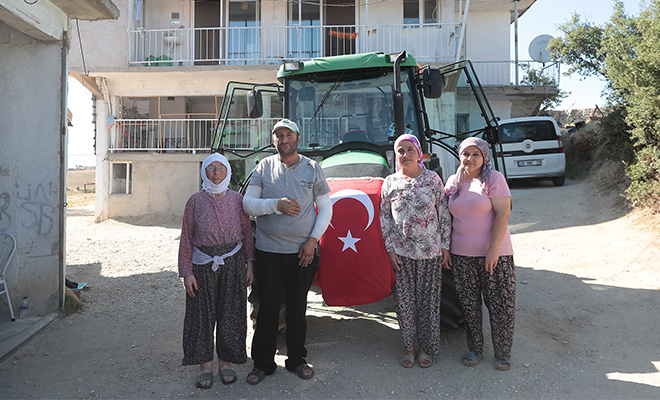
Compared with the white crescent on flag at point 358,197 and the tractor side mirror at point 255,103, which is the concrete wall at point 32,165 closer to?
the tractor side mirror at point 255,103

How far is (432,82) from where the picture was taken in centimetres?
456

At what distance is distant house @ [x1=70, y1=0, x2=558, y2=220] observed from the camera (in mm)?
13281

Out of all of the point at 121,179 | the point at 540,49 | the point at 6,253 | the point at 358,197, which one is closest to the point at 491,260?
the point at 358,197

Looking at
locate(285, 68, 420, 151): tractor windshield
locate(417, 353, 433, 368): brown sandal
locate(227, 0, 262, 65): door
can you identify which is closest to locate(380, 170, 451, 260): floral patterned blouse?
locate(417, 353, 433, 368): brown sandal

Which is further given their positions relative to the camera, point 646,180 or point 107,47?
point 107,47

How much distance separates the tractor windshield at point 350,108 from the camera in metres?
4.89

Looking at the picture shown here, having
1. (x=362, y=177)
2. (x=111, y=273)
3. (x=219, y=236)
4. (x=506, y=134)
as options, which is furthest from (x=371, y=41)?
(x=219, y=236)

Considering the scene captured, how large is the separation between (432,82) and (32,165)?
14.0ft

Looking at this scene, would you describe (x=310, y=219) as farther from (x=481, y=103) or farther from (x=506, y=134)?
(x=506, y=134)

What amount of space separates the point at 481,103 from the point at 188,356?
3.95 meters

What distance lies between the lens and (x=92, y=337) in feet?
14.9

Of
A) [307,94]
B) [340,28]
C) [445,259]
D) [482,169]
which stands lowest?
[445,259]

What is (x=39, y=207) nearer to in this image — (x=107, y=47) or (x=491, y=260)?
(x=491, y=260)

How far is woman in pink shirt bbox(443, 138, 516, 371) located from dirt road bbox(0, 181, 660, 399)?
1.18 ft
